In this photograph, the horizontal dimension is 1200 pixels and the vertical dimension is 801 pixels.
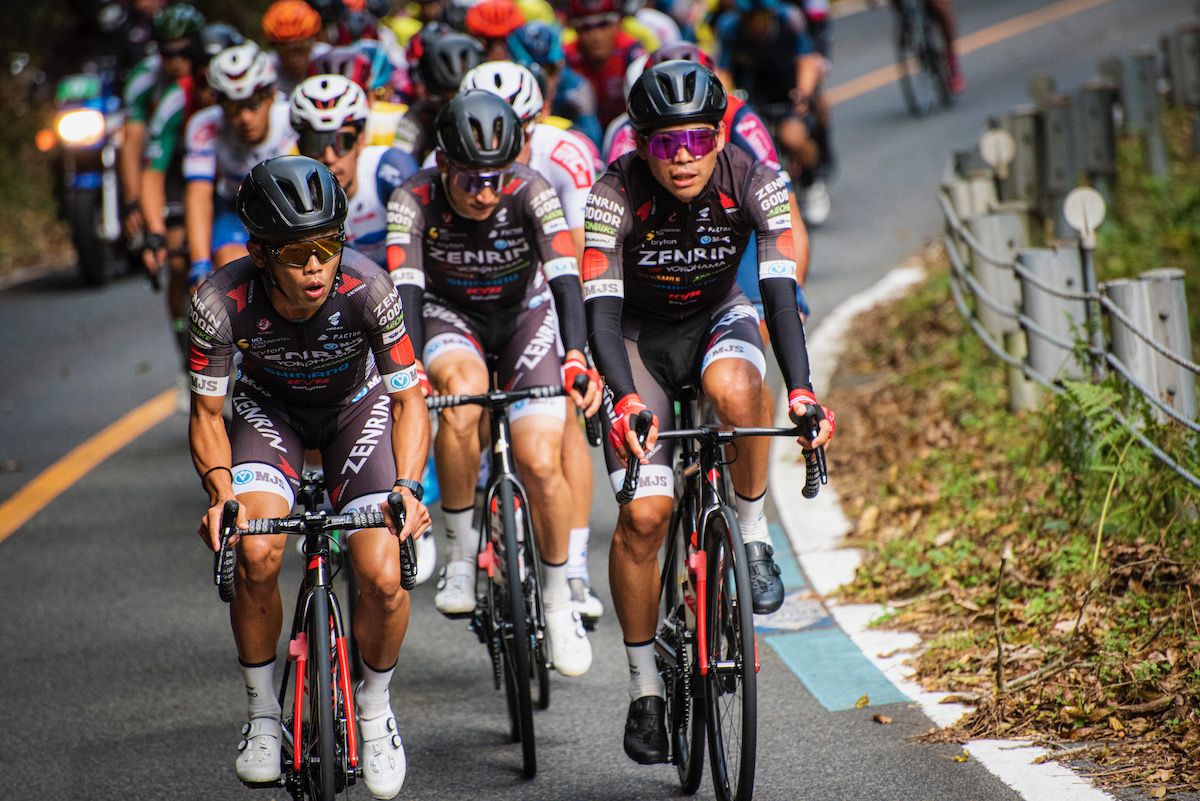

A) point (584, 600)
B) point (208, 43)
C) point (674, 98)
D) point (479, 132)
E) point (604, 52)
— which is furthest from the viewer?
point (604, 52)

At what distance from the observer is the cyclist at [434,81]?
689 cm

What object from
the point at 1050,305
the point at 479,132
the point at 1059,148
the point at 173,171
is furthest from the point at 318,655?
the point at 1059,148

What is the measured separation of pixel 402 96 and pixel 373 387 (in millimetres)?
5691

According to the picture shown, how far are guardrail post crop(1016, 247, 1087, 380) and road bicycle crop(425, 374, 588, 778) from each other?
331 centimetres

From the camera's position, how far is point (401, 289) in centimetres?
552

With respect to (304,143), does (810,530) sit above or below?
below

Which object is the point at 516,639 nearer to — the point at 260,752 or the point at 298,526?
the point at 260,752

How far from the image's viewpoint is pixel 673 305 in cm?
511

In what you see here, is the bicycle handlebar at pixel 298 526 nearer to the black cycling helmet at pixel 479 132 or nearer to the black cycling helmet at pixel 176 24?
the black cycling helmet at pixel 479 132

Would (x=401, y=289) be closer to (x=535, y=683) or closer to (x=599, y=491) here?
(x=535, y=683)

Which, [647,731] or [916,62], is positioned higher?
[916,62]

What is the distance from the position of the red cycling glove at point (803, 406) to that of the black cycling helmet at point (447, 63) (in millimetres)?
3273

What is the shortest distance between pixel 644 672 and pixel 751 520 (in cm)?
69

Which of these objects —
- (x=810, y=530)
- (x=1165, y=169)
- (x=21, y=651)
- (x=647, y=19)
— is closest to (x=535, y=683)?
(x=810, y=530)
